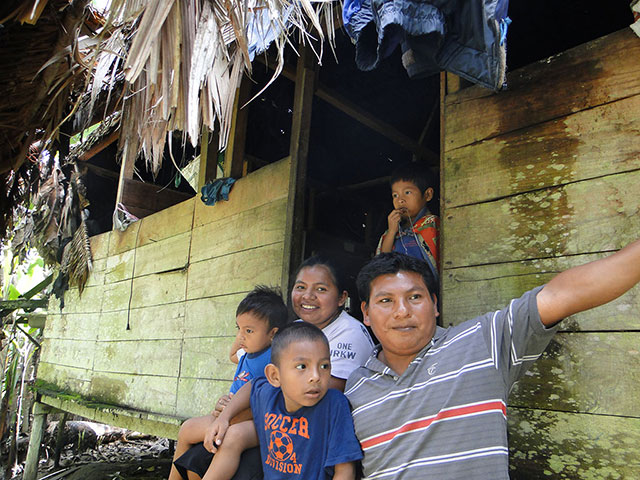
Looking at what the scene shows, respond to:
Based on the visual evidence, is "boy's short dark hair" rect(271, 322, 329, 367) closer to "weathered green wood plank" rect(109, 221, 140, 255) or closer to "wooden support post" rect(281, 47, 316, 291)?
"wooden support post" rect(281, 47, 316, 291)

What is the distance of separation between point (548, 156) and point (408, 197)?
0.76 m

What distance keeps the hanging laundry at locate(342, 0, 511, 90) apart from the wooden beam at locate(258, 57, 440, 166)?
6.36 ft

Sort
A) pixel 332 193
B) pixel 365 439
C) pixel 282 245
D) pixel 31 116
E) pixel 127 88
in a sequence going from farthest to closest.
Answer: pixel 332 193
pixel 282 245
pixel 31 116
pixel 127 88
pixel 365 439

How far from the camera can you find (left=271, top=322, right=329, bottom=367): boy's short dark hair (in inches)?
72.6

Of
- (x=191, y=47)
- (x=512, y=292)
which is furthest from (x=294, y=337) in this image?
(x=191, y=47)

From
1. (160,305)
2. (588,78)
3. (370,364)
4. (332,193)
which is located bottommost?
(370,364)

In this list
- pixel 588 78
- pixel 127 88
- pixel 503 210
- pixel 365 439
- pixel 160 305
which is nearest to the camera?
pixel 365 439

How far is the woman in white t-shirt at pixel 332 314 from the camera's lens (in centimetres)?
202

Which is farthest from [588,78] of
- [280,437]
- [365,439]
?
[280,437]

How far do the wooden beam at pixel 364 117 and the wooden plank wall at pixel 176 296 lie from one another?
81 centimetres

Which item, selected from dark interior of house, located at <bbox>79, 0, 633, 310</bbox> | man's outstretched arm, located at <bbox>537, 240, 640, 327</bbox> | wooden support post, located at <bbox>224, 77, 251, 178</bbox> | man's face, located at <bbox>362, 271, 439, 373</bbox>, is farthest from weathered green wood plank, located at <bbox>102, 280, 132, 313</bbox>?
man's outstretched arm, located at <bbox>537, 240, 640, 327</bbox>

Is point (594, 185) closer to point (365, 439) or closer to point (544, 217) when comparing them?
point (544, 217)

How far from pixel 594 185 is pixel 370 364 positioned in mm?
1178

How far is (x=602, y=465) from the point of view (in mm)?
1658
